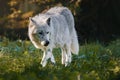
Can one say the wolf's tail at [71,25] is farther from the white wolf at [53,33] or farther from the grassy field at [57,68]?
the grassy field at [57,68]

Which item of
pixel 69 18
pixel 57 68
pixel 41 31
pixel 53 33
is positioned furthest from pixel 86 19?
pixel 57 68

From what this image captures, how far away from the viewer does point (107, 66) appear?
1024cm

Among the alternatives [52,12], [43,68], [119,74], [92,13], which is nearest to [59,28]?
[52,12]

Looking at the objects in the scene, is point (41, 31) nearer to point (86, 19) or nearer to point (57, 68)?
point (57, 68)

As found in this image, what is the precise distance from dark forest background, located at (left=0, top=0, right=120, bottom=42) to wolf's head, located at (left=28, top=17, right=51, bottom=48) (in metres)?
6.37

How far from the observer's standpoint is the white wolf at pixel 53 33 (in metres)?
9.65

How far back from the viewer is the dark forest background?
16547 mm

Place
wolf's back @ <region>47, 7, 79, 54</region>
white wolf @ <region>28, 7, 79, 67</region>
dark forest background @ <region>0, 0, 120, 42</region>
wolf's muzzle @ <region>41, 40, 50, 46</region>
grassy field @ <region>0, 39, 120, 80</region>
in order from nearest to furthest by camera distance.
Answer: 1. grassy field @ <region>0, 39, 120, 80</region>
2. wolf's muzzle @ <region>41, 40, 50, 46</region>
3. white wolf @ <region>28, 7, 79, 67</region>
4. wolf's back @ <region>47, 7, 79, 54</region>
5. dark forest background @ <region>0, 0, 120, 42</region>

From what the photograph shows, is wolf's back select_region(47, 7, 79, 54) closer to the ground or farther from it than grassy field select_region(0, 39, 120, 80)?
farther from it

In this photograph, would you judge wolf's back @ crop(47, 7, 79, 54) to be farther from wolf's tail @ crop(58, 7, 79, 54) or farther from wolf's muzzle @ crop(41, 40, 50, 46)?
wolf's muzzle @ crop(41, 40, 50, 46)

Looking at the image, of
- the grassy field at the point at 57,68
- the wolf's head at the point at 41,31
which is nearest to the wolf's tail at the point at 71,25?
the grassy field at the point at 57,68

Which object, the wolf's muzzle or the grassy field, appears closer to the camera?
the grassy field

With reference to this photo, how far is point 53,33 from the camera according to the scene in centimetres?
999

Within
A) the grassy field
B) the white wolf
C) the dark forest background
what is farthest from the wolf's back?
the dark forest background
